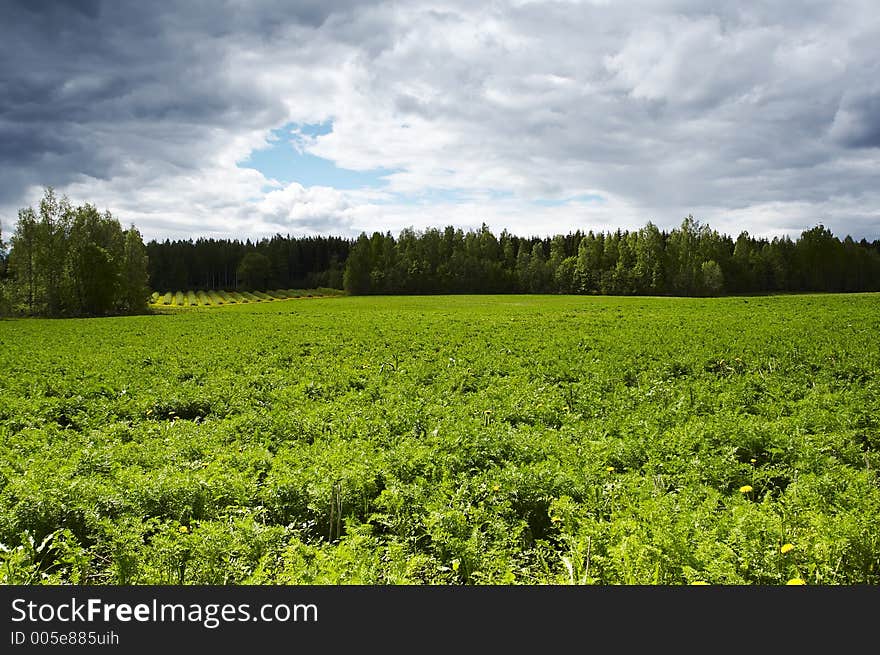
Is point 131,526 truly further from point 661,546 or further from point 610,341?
point 610,341

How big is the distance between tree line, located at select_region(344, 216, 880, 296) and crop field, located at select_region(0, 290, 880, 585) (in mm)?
85749

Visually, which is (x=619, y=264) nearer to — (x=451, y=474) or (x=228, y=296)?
(x=228, y=296)

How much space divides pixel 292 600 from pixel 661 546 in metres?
3.17

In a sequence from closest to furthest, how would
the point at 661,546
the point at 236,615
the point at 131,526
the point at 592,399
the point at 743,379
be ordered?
the point at 236,615
the point at 661,546
the point at 131,526
the point at 592,399
the point at 743,379

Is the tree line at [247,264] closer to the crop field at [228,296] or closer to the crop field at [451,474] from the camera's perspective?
the crop field at [228,296]

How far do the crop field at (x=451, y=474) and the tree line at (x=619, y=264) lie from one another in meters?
85.7

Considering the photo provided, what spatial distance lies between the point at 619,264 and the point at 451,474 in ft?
321

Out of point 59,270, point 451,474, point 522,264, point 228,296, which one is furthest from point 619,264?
point 451,474

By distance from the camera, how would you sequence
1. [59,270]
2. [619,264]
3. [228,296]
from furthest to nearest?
[228,296] < [619,264] < [59,270]

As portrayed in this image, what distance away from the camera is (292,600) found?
13.4 ft

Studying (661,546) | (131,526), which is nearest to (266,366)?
(131,526)

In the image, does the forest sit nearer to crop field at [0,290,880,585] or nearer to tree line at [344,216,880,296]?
tree line at [344,216,880,296]

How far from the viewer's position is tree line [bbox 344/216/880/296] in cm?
9769

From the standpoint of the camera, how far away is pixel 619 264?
325 ft
